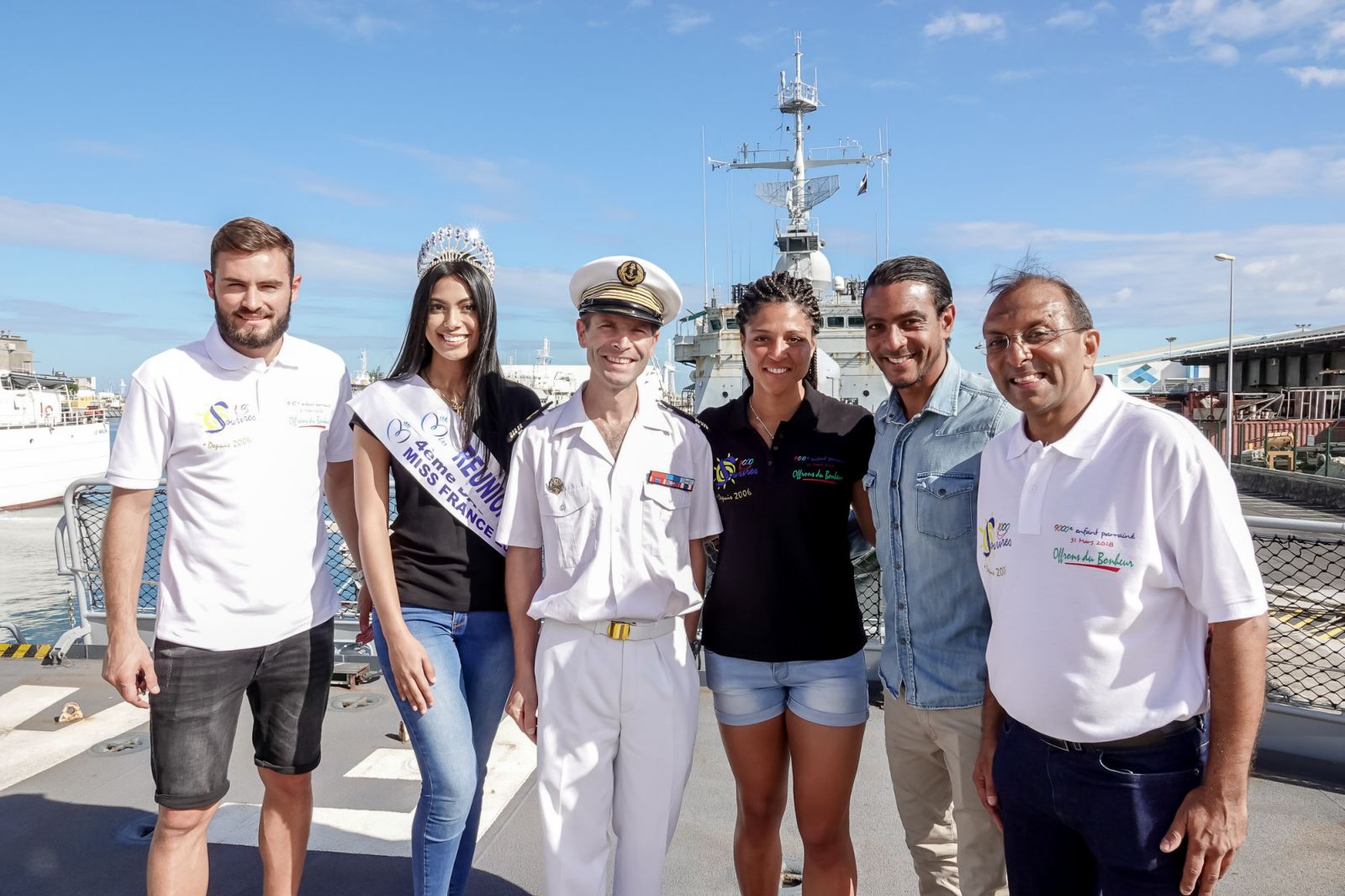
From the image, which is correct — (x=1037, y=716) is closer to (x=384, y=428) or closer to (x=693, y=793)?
(x=384, y=428)

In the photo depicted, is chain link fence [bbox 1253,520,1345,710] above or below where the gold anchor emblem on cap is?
below

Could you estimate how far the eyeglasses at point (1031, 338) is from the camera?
1.81 meters

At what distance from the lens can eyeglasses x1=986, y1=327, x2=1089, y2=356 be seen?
181cm

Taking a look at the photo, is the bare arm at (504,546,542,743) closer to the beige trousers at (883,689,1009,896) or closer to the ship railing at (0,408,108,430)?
the beige trousers at (883,689,1009,896)

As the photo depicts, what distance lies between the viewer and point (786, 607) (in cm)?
240

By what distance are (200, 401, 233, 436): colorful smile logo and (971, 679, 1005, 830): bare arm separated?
2.30 metres

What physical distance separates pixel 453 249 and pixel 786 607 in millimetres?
1518

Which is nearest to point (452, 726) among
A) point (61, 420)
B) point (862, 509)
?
point (862, 509)

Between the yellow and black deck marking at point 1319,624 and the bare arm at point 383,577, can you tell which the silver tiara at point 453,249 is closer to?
the bare arm at point 383,577

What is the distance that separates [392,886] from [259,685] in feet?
3.22

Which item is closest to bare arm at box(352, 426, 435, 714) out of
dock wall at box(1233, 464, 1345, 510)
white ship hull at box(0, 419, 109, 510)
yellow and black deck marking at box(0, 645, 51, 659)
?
yellow and black deck marking at box(0, 645, 51, 659)

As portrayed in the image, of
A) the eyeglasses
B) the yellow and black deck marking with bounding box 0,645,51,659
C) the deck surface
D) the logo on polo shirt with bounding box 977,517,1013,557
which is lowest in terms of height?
the deck surface

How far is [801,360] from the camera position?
2463 mm

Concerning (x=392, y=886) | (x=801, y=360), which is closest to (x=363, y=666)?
(x=392, y=886)
